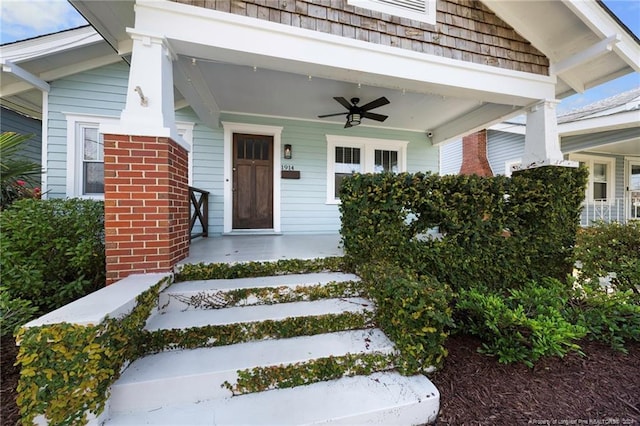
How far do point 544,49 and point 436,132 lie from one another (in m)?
2.63

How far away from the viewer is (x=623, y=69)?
358 centimetres

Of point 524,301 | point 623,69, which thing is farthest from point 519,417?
point 623,69

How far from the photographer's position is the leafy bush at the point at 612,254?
2846mm

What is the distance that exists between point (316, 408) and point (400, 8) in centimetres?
419

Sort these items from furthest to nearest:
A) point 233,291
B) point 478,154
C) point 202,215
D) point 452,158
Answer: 1. point 452,158
2. point 478,154
3. point 202,215
4. point 233,291

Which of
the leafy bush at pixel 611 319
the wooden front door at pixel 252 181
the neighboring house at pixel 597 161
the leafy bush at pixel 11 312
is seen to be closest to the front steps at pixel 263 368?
the leafy bush at pixel 11 312

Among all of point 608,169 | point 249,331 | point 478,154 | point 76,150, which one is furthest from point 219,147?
point 608,169

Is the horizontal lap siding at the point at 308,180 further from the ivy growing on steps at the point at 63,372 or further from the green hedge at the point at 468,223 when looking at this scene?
the ivy growing on steps at the point at 63,372

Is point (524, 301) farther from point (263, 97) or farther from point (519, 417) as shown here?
point (263, 97)

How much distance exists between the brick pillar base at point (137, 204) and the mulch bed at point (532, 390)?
1.03 m

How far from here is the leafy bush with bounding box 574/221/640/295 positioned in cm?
285

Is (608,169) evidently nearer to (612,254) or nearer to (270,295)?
(612,254)

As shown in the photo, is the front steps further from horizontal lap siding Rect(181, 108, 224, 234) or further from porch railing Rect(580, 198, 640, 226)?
porch railing Rect(580, 198, 640, 226)

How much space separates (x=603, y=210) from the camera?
777cm
